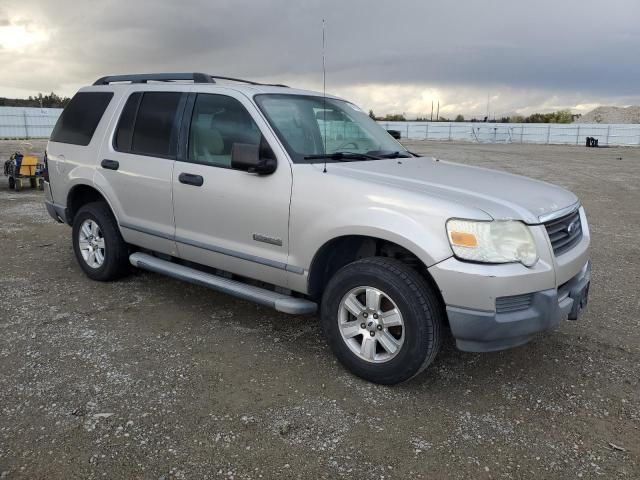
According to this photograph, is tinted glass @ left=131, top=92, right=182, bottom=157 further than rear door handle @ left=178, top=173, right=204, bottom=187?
Yes

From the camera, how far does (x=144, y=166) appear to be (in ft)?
15.2

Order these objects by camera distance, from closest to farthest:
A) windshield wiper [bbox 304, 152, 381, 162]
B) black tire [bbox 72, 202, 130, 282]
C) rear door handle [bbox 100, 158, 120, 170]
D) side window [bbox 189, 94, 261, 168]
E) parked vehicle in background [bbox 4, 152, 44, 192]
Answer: windshield wiper [bbox 304, 152, 381, 162] < side window [bbox 189, 94, 261, 168] < rear door handle [bbox 100, 158, 120, 170] < black tire [bbox 72, 202, 130, 282] < parked vehicle in background [bbox 4, 152, 44, 192]

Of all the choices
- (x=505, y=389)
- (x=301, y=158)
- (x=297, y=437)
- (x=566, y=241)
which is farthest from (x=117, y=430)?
(x=566, y=241)

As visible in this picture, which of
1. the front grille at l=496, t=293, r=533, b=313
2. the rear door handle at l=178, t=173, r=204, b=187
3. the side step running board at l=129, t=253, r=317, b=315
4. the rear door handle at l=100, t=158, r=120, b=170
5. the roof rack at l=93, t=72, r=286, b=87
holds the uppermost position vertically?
the roof rack at l=93, t=72, r=286, b=87

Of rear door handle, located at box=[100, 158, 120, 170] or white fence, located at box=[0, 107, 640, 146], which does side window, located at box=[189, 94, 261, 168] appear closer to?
rear door handle, located at box=[100, 158, 120, 170]

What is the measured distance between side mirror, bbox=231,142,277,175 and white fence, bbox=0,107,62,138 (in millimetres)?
37389

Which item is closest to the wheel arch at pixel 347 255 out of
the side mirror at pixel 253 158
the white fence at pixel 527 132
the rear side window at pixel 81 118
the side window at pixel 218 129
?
the side mirror at pixel 253 158

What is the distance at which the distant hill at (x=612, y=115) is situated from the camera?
243ft

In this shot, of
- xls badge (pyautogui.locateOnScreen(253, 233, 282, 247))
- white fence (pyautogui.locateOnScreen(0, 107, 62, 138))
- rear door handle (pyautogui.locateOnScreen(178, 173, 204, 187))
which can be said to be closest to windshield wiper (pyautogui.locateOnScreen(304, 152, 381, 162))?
xls badge (pyautogui.locateOnScreen(253, 233, 282, 247))

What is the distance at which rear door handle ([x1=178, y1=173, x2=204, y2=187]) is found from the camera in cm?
416

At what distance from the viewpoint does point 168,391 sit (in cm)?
335

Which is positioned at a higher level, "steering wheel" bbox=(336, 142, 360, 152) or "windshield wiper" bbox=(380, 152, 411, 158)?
"steering wheel" bbox=(336, 142, 360, 152)

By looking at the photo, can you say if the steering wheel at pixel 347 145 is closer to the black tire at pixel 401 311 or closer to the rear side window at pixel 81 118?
the black tire at pixel 401 311

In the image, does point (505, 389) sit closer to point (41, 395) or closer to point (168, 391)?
point (168, 391)
